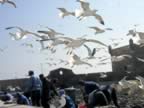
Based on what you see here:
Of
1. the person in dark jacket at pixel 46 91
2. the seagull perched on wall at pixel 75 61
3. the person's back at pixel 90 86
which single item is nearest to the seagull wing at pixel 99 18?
the seagull perched on wall at pixel 75 61

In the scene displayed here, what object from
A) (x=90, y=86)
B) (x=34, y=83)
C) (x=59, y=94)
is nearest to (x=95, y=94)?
(x=90, y=86)

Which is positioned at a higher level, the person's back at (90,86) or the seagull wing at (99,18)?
the seagull wing at (99,18)

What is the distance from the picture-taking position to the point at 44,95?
37.6 feet

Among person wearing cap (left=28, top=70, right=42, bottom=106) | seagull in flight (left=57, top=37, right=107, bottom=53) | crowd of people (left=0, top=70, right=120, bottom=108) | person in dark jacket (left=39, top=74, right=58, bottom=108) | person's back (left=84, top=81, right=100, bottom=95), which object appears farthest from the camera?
person wearing cap (left=28, top=70, right=42, bottom=106)

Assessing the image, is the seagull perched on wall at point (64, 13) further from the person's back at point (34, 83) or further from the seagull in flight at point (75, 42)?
the person's back at point (34, 83)

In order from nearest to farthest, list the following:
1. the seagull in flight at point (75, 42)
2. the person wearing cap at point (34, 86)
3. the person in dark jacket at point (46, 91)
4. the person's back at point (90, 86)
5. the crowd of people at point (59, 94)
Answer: the seagull in flight at point (75, 42) < the crowd of people at point (59, 94) < the person's back at point (90, 86) < the person in dark jacket at point (46, 91) < the person wearing cap at point (34, 86)

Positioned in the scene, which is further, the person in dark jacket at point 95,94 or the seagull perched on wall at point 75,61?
the person in dark jacket at point 95,94

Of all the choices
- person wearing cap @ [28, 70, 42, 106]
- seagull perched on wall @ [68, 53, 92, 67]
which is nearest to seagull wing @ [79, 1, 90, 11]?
seagull perched on wall @ [68, 53, 92, 67]

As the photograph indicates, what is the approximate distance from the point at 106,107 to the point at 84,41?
637 centimetres

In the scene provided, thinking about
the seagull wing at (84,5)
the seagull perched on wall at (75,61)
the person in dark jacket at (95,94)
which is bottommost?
the person in dark jacket at (95,94)

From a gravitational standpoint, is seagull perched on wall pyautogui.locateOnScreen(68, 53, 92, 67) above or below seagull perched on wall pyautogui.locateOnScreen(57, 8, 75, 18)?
below

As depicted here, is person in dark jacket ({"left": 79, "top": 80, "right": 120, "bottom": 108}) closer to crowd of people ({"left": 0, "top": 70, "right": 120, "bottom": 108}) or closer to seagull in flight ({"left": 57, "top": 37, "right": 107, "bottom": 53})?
crowd of people ({"left": 0, "top": 70, "right": 120, "bottom": 108})

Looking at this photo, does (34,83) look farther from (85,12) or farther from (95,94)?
(85,12)

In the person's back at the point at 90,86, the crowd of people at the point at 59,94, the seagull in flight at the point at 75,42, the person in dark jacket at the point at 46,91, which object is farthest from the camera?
the person in dark jacket at the point at 46,91
